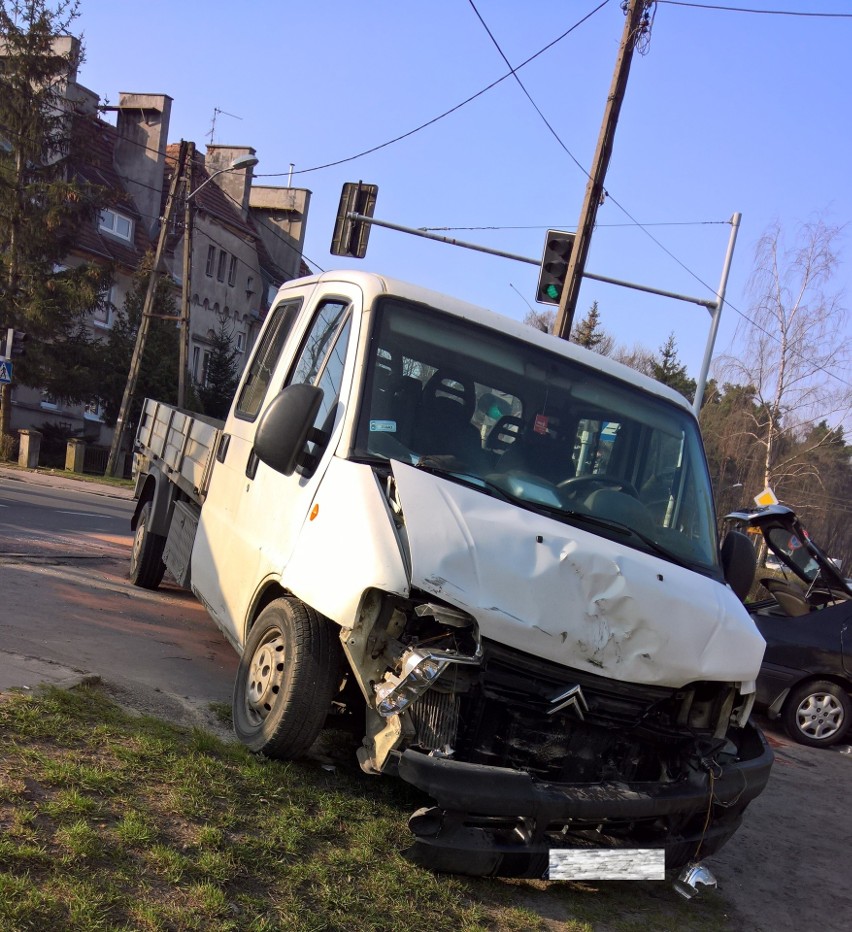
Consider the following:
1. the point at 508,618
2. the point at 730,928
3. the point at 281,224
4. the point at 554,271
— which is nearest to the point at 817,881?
the point at 730,928

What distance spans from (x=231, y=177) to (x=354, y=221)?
3018 cm

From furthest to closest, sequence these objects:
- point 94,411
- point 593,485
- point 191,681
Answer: point 94,411, point 191,681, point 593,485

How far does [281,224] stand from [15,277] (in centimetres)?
2396

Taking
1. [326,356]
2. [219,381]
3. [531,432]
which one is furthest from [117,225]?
[531,432]

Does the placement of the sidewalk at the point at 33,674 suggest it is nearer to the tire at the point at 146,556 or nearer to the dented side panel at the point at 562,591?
the dented side panel at the point at 562,591

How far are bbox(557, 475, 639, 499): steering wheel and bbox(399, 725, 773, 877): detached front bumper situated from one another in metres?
1.42

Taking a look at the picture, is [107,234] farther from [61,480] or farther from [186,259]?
[61,480]

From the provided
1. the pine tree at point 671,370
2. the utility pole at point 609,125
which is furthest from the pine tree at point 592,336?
the utility pole at point 609,125

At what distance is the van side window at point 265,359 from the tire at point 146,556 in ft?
8.22

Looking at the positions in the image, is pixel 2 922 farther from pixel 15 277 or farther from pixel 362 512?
pixel 15 277

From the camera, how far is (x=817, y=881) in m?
5.11

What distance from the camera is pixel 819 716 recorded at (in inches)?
356

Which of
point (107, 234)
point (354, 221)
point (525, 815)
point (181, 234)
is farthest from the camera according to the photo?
point (181, 234)

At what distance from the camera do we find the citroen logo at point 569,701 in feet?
12.6
